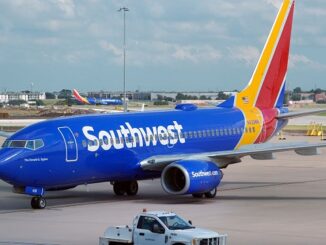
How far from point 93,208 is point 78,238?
7.35m

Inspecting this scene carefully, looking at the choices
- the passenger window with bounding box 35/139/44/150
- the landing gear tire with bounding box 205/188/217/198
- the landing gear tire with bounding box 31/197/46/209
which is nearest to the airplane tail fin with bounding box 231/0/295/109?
the landing gear tire with bounding box 205/188/217/198

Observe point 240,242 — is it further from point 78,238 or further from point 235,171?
point 235,171

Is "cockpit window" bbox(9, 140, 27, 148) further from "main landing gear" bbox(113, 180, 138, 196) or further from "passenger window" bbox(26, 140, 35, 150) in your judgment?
"main landing gear" bbox(113, 180, 138, 196)

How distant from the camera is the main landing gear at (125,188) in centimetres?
3659

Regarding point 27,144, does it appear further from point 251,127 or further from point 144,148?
point 251,127

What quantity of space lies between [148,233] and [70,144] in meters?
10.9

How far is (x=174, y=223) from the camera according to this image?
22250 mm

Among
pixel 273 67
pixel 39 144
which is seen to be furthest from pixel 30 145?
pixel 273 67

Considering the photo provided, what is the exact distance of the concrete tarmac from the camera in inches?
1008

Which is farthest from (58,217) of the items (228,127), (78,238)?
(228,127)

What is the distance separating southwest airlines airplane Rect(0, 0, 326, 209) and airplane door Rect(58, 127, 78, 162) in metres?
0.04

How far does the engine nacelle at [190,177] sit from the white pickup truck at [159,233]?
10.7 m

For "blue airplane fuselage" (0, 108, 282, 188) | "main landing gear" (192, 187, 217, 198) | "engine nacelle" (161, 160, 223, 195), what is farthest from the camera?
"main landing gear" (192, 187, 217, 198)

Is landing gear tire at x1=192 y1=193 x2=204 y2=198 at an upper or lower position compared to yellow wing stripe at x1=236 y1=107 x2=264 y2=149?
lower
